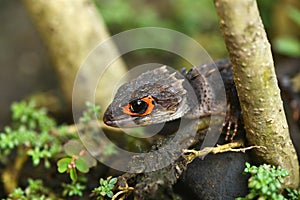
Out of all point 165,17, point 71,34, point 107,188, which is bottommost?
point 107,188

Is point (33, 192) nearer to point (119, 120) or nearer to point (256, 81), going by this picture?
point (119, 120)

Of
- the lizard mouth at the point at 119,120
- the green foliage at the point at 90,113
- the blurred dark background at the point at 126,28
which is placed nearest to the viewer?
the lizard mouth at the point at 119,120

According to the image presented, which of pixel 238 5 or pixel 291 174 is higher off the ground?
pixel 238 5

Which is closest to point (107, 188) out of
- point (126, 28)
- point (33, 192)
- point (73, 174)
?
point (73, 174)

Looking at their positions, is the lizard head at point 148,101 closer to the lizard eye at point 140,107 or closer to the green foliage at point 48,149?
the lizard eye at point 140,107

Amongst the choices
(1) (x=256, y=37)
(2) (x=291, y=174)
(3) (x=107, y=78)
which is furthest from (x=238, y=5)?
(3) (x=107, y=78)

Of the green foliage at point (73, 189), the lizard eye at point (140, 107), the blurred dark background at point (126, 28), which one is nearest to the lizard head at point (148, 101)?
the lizard eye at point (140, 107)

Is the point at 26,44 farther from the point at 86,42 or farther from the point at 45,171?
the point at 45,171
